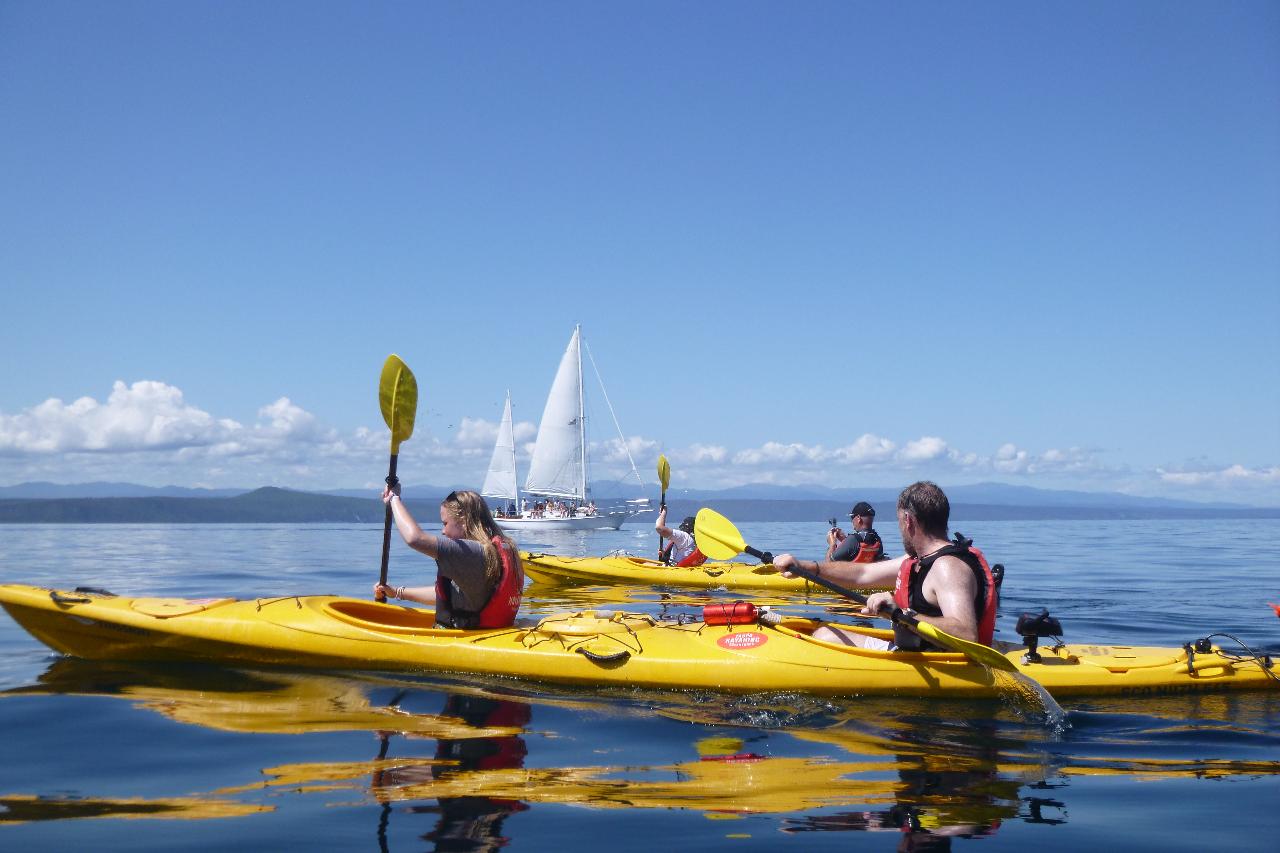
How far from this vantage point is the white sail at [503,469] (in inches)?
2189

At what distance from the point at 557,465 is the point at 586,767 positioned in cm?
4383

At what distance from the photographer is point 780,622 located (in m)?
6.53

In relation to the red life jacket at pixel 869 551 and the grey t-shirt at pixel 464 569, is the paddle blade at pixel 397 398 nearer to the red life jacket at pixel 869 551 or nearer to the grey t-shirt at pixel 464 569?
the grey t-shirt at pixel 464 569

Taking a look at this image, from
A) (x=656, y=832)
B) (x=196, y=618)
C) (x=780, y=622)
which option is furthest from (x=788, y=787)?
(x=196, y=618)

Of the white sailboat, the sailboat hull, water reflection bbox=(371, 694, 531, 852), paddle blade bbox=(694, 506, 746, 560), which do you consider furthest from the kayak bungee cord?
the sailboat hull

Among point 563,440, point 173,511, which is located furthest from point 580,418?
point 173,511

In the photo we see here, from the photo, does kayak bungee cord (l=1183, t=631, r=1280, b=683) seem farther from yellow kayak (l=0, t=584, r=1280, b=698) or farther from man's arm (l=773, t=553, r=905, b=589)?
man's arm (l=773, t=553, r=905, b=589)

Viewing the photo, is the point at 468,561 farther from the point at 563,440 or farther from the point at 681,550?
the point at 563,440

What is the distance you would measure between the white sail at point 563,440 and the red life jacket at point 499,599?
39230 mm

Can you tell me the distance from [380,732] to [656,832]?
6.87 ft

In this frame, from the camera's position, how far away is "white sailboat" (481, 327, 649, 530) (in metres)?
46.4

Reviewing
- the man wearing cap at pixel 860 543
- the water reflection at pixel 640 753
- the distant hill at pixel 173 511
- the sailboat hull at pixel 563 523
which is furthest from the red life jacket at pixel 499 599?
the distant hill at pixel 173 511

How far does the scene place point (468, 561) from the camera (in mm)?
5996

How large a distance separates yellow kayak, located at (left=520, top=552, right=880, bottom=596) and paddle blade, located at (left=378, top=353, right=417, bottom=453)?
20.4 feet
